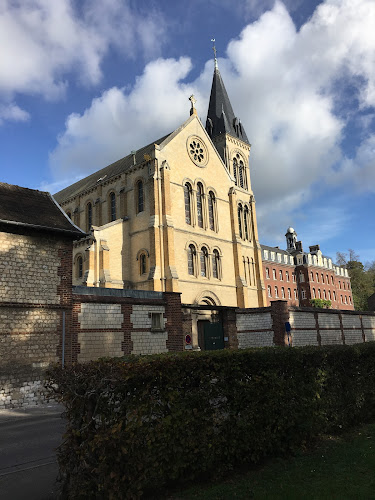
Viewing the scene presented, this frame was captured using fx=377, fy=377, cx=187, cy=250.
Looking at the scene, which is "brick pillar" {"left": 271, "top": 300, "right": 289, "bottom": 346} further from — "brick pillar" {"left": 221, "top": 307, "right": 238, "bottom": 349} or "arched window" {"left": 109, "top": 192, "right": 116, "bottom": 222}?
"arched window" {"left": 109, "top": 192, "right": 116, "bottom": 222}

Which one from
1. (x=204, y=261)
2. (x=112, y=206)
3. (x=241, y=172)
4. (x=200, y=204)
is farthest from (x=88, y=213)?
(x=241, y=172)

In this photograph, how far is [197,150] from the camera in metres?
34.7

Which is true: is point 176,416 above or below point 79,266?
below

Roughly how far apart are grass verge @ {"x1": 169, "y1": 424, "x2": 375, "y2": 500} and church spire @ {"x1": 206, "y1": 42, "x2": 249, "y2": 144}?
43.0 m

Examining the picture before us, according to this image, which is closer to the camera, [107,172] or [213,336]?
[213,336]

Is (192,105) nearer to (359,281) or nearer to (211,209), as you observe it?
(211,209)

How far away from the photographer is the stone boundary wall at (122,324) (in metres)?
14.1

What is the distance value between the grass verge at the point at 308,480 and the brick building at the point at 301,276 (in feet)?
170

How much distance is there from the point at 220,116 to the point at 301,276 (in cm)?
3153

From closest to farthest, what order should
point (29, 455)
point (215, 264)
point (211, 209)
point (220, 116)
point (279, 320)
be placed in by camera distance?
point (29, 455)
point (279, 320)
point (215, 264)
point (211, 209)
point (220, 116)

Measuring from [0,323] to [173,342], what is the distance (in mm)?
7313

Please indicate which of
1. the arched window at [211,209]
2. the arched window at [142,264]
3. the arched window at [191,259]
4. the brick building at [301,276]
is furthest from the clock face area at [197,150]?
the brick building at [301,276]

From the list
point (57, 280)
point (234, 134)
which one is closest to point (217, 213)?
point (234, 134)

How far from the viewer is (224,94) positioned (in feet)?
166
